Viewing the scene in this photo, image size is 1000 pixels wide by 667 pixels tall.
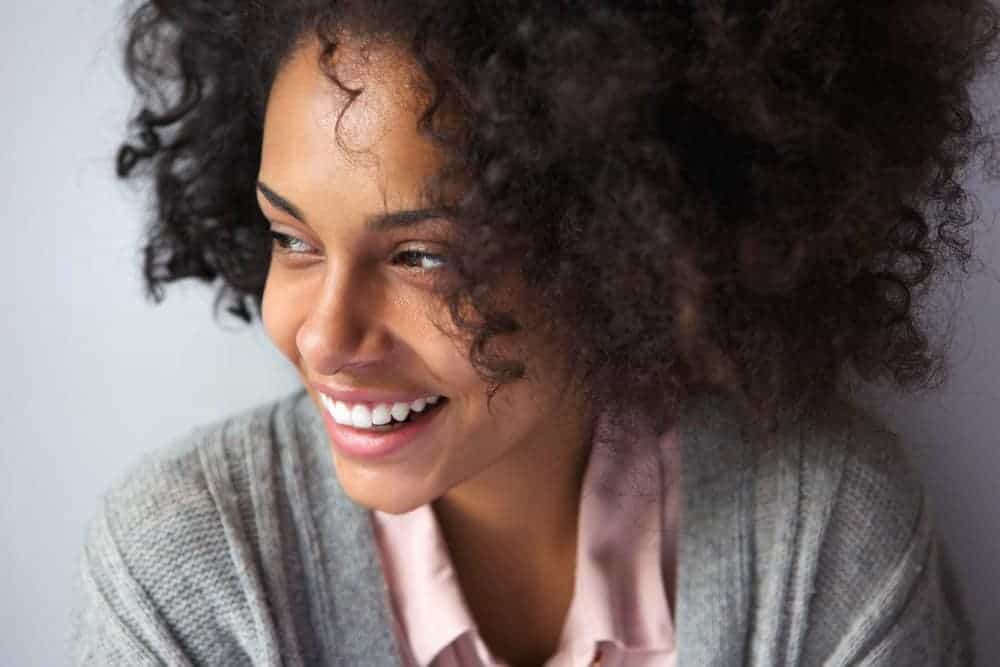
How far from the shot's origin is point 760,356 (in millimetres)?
1005

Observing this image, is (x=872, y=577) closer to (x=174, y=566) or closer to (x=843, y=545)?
(x=843, y=545)

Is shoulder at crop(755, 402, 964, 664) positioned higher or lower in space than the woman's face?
lower

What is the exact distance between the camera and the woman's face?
0.93 meters

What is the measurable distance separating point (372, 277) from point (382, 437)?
0.17 metres

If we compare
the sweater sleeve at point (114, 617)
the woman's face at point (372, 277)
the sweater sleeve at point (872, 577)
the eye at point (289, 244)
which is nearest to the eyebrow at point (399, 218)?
the woman's face at point (372, 277)

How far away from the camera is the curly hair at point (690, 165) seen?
2.84 feet

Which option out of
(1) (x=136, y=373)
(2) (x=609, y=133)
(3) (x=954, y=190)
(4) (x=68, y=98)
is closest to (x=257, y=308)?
(1) (x=136, y=373)

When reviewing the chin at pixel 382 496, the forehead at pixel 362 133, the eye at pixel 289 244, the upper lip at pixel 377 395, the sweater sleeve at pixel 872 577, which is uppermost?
the forehead at pixel 362 133

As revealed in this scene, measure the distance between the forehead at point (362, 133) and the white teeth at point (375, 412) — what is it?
0.21 m

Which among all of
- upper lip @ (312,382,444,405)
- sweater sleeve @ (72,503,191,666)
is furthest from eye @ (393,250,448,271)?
sweater sleeve @ (72,503,191,666)

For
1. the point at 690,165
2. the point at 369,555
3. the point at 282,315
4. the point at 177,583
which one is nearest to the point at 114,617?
the point at 177,583

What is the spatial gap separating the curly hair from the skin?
0.10 feet

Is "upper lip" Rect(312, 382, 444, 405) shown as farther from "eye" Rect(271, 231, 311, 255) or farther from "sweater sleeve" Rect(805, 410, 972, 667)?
"sweater sleeve" Rect(805, 410, 972, 667)

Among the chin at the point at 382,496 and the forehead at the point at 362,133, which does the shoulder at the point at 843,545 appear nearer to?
the chin at the point at 382,496
